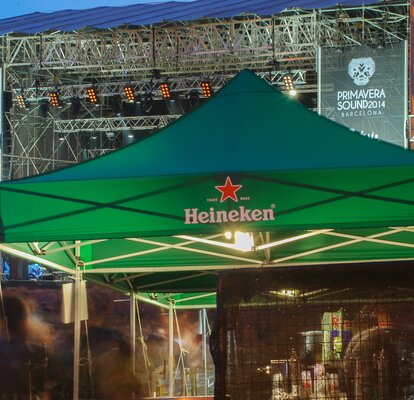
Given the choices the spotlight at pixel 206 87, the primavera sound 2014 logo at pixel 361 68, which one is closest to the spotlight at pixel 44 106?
the spotlight at pixel 206 87

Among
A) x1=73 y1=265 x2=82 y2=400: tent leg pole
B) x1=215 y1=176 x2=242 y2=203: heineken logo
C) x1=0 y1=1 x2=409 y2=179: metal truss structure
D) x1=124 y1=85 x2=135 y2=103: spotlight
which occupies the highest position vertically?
x1=0 y1=1 x2=409 y2=179: metal truss structure

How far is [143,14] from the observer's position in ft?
72.2

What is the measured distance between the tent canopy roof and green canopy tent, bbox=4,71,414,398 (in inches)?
567

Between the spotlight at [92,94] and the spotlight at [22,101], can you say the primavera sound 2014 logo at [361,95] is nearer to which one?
the spotlight at [92,94]

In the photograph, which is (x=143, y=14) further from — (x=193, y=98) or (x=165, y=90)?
(x=193, y=98)

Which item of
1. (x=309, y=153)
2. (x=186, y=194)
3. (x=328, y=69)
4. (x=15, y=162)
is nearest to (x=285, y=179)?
(x=309, y=153)

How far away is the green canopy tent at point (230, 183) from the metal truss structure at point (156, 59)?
16506mm

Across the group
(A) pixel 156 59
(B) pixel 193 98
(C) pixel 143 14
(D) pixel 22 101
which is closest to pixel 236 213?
(C) pixel 143 14

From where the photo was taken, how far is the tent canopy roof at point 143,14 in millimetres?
20375

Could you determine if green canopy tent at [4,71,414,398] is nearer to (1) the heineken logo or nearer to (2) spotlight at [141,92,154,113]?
(1) the heineken logo

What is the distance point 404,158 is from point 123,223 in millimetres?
1789

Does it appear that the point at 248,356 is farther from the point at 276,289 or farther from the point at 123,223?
the point at 123,223

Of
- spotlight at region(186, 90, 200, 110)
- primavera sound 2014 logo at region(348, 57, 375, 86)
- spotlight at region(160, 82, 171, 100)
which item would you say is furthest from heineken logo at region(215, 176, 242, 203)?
spotlight at region(186, 90, 200, 110)

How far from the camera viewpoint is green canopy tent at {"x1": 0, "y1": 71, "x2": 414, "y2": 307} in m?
5.38
